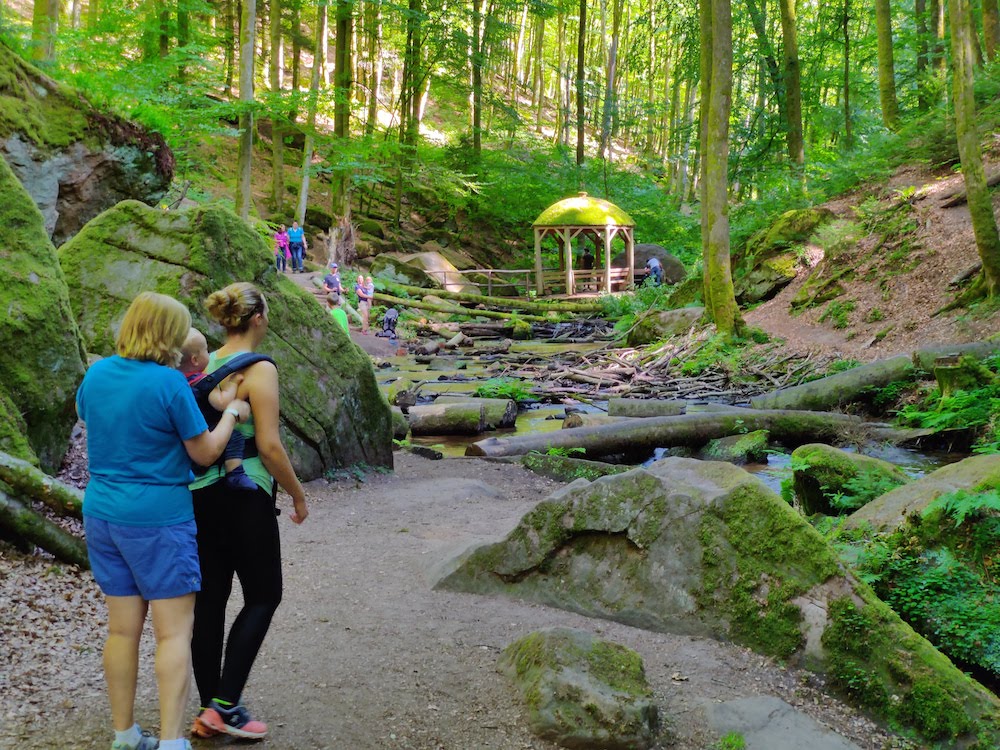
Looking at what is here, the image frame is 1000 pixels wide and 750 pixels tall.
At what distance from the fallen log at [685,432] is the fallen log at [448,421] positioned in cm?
160

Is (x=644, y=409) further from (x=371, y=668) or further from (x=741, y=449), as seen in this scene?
(x=371, y=668)

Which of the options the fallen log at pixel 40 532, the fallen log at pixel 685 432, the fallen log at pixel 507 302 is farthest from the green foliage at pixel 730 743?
the fallen log at pixel 507 302

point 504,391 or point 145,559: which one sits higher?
point 504,391

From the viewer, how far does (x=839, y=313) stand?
16875mm

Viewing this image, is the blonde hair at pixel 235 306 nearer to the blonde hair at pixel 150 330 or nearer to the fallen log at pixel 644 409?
the blonde hair at pixel 150 330

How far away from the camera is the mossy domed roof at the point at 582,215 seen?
31.1 metres

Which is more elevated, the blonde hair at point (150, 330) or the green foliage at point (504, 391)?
the blonde hair at point (150, 330)

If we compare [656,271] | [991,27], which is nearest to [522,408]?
[991,27]

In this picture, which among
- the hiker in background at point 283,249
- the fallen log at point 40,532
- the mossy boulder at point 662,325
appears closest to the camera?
the fallen log at point 40,532

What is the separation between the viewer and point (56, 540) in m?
4.89

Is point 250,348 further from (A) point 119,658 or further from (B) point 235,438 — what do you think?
(A) point 119,658

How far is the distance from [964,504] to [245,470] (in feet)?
14.1

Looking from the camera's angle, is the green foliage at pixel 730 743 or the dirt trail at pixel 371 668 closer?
the dirt trail at pixel 371 668

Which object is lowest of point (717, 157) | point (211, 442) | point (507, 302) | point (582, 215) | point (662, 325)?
point (211, 442)
